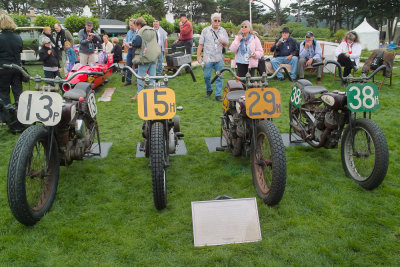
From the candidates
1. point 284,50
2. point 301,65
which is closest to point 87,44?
point 284,50

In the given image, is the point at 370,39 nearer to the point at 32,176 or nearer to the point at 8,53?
the point at 8,53

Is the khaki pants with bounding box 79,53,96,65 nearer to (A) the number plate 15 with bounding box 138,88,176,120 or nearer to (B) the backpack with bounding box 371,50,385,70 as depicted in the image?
(A) the number plate 15 with bounding box 138,88,176,120

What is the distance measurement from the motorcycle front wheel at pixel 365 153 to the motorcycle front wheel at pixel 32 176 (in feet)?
10.4

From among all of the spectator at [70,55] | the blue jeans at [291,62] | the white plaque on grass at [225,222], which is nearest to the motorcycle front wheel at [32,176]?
the white plaque on grass at [225,222]

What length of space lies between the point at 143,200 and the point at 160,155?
0.69 meters

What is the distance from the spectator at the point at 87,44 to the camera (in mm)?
10039

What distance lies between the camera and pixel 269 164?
10.8 ft

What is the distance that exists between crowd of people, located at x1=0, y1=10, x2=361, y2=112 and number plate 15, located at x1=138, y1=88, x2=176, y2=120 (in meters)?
2.08

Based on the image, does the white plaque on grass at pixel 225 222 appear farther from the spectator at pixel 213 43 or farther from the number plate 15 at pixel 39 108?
the spectator at pixel 213 43

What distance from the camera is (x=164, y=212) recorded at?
130 inches

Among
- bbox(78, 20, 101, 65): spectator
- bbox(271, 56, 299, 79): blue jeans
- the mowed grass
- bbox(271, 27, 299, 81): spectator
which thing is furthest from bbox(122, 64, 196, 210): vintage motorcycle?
bbox(78, 20, 101, 65): spectator

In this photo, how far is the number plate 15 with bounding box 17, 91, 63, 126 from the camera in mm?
3162

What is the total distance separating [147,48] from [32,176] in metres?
4.88

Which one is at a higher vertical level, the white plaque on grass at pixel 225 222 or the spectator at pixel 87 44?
the spectator at pixel 87 44
